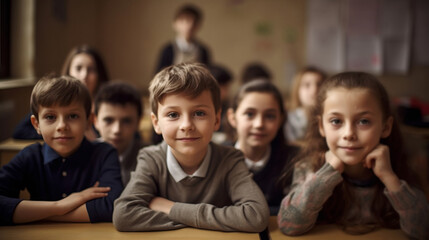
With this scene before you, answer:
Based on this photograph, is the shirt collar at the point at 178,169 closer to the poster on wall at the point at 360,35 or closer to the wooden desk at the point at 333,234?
the wooden desk at the point at 333,234

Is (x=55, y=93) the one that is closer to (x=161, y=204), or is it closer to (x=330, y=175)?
(x=161, y=204)

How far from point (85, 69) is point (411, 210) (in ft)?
6.16

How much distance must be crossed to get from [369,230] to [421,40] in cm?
484

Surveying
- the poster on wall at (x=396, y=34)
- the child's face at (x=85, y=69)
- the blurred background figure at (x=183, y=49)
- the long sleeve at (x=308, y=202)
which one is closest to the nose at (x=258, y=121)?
the long sleeve at (x=308, y=202)

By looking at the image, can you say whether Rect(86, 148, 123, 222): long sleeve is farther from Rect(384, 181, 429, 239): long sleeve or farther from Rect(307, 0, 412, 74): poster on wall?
Rect(307, 0, 412, 74): poster on wall

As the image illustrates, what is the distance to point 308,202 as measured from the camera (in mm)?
1160

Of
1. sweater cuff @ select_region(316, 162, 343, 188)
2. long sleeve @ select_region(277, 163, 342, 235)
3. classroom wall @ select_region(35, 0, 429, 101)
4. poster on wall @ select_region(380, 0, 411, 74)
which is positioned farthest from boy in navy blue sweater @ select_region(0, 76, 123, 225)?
poster on wall @ select_region(380, 0, 411, 74)

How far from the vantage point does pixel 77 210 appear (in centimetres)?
117

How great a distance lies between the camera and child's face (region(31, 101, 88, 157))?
120 centimetres

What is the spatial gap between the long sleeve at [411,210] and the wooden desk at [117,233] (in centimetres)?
4

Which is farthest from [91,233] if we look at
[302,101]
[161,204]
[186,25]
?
[186,25]

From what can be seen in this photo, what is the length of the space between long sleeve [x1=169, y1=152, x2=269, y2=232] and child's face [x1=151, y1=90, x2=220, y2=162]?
179mm

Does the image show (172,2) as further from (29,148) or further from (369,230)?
(369,230)

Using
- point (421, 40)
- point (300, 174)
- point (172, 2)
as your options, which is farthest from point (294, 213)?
point (421, 40)
